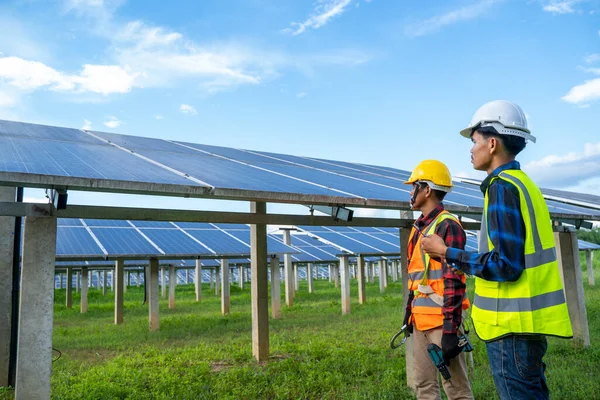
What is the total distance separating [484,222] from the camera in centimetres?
292

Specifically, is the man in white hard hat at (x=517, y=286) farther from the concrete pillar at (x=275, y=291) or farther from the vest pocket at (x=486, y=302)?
the concrete pillar at (x=275, y=291)

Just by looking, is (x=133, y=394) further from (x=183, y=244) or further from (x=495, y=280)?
(x=183, y=244)

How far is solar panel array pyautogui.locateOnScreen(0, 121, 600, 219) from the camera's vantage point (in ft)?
14.5

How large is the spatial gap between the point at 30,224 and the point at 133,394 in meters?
3.06

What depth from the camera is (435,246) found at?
3025 mm

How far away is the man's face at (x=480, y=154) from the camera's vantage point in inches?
120

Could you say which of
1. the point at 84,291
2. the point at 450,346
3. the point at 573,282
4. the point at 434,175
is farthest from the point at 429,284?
the point at 84,291

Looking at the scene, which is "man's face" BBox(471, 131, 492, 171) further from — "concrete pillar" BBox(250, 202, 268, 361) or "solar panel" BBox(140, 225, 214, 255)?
"solar panel" BBox(140, 225, 214, 255)

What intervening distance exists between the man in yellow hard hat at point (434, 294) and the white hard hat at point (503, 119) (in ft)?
3.11

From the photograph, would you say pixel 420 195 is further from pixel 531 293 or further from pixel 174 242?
pixel 174 242

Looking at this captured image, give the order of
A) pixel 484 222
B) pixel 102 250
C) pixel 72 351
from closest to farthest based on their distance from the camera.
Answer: pixel 484 222
pixel 72 351
pixel 102 250

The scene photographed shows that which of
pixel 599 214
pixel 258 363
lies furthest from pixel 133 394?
pixel 599 214

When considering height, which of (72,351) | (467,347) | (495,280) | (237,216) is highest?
(237,216)

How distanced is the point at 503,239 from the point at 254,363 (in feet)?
21.3
